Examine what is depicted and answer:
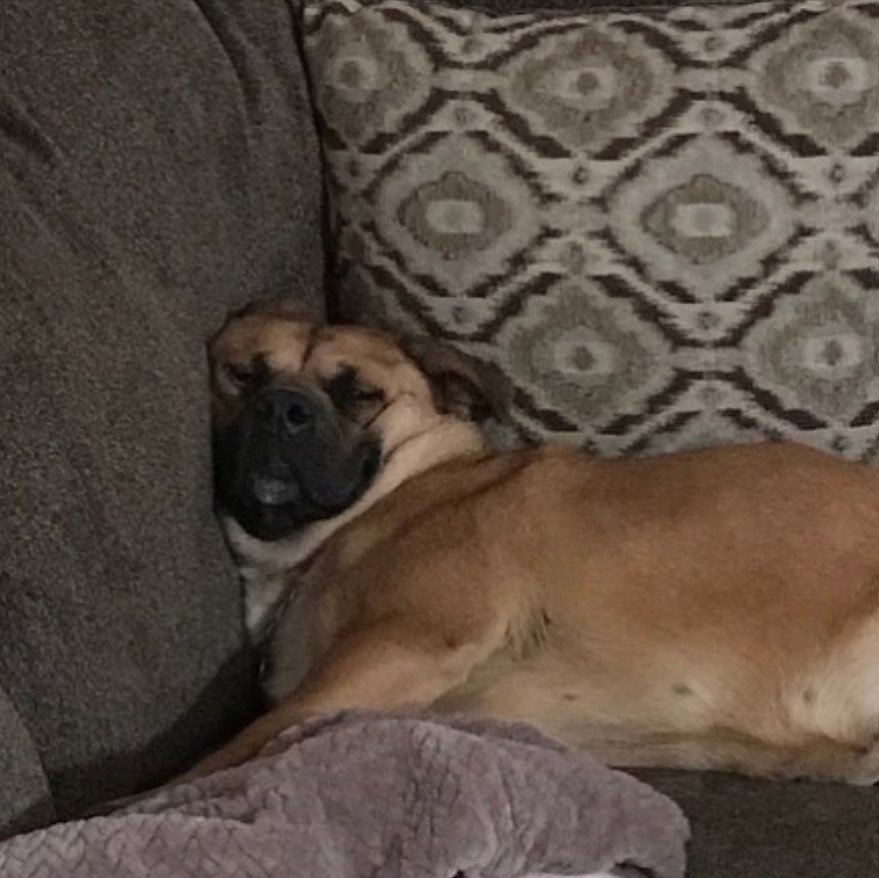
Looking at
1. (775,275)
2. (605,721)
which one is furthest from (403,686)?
(775,275)

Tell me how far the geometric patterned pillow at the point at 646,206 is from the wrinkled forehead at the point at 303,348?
77mm

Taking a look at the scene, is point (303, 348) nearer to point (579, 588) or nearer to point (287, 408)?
point (287, 408)

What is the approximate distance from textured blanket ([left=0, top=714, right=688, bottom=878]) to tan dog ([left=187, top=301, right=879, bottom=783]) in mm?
314

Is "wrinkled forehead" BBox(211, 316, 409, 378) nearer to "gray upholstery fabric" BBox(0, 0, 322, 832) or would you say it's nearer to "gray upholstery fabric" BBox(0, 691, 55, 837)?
"gray upholstery fabric" BBox(0, 0, 322, 832)

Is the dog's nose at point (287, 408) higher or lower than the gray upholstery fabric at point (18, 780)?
lower

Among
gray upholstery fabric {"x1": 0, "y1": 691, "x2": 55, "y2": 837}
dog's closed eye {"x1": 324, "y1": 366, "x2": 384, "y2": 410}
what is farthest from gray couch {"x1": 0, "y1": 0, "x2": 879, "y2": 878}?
dog's closed eye {"x1": 324, "y1": 366, "x2": 384, "y2": 410}

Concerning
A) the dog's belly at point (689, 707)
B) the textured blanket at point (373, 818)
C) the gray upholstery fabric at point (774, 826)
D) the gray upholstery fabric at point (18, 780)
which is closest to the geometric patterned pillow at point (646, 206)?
the dog's belly at point (689, 707)

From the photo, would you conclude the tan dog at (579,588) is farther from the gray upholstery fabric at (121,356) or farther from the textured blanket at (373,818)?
the textured blanket at (373,818)

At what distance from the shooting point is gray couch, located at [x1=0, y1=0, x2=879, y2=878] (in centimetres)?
126

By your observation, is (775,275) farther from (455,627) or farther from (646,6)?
(455,627)

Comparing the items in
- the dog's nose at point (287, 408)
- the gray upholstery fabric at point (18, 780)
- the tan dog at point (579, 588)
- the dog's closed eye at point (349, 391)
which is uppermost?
the gray upholstery fabric at point (18, 780)

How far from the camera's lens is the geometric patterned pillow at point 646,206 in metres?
1.71

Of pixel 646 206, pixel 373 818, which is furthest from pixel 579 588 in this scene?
pixel 373 818

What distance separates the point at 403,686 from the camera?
148cm
